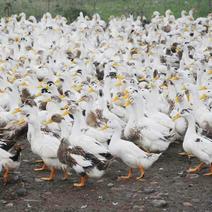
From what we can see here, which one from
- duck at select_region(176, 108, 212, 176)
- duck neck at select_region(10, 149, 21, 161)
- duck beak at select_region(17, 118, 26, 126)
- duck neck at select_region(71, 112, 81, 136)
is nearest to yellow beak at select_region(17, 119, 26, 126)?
duck beak at select_region(17, 118, 26, 126)

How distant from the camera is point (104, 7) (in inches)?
1230

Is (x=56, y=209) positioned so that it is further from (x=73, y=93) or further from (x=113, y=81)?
(x=113, y=81)

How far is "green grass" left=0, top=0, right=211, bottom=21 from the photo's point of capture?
91.4ft

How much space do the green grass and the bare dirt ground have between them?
18.8 metres

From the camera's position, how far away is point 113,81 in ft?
41.2

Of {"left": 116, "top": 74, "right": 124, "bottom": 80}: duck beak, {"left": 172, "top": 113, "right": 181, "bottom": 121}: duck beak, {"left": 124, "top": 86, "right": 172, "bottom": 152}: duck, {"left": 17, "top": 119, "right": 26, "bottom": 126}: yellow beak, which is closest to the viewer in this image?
{"left": 124, "top": 86, "right": 172, "bottom": 152}: duck

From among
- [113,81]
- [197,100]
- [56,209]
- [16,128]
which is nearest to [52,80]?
[113,81]

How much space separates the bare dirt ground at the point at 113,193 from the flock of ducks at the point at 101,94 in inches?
9.4

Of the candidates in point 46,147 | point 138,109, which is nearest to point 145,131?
point 138,109

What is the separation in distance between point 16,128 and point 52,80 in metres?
3.35

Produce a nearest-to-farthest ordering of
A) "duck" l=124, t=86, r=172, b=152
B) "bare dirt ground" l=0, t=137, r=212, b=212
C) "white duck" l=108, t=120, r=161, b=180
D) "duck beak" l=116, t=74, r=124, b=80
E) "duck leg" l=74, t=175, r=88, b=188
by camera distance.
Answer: "bare dirt ground" l=0, t=137, r=212, b=212 → "duck leg" l=74, t=175, r=88, b=188 → "white duck" l=108, t=120, r=161, b=180 → "duck" l=124, t=86, r=172, b=152 → "duck beak" l=116, t=74, r=124, b=80

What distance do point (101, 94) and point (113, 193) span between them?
4.60m

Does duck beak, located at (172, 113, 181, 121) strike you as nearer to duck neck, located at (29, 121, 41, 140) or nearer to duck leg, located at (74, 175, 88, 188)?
duck leg, located at (74, 175, 88, 188)

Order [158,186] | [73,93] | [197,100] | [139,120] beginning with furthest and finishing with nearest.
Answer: [73,93], [197,100], [139,120], [158,186]
